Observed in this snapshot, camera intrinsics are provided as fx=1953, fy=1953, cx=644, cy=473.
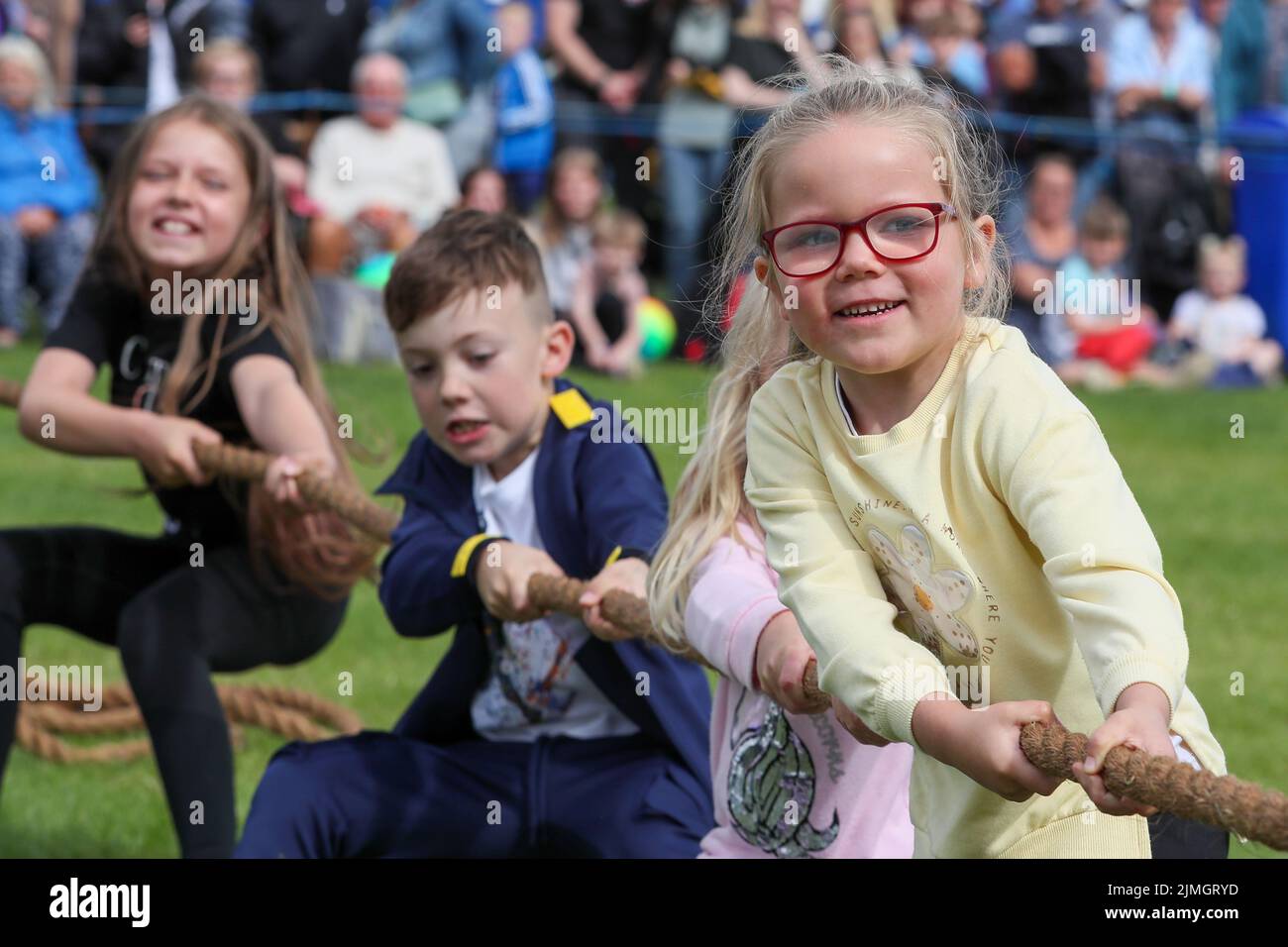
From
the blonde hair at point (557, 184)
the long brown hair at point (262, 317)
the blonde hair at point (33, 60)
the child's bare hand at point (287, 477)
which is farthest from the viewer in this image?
the blonde hair at point (33, 60)

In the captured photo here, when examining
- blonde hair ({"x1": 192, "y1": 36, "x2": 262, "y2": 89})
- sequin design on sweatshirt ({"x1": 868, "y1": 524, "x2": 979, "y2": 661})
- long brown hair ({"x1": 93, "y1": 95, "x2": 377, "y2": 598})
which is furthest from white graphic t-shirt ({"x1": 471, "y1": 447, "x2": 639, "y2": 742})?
blonde hair ({"x1": 192, "y1": 36, "x2": 262, "y2": 89})

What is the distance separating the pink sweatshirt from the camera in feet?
9.43

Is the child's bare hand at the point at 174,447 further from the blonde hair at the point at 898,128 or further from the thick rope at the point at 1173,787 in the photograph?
the thick rope at the point at 1173,787

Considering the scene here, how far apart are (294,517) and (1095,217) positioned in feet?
24.0

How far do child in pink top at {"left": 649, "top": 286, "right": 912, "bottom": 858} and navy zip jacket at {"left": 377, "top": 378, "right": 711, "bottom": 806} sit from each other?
0.28m

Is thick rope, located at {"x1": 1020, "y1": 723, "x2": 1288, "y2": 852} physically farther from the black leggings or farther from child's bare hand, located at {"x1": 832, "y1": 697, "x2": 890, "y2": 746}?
the black leggings

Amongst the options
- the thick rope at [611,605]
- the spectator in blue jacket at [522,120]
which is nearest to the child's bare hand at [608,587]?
the thick rope at [611,605]

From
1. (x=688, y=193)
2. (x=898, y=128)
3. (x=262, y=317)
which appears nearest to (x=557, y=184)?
(x=688, y=193)

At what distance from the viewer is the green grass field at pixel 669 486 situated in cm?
470

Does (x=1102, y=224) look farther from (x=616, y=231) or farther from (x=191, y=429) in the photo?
(x=191, y=429)

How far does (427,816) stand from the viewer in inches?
134

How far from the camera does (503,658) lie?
3.49 m

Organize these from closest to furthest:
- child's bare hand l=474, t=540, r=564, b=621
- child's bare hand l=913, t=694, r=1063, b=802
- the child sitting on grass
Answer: child's bare hand l=913, t=694, r=1063, b=802, child's bare hand l=474, t=540, r=564, b=621, the child sitting on grass

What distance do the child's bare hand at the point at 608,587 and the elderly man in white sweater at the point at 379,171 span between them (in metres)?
7.33
